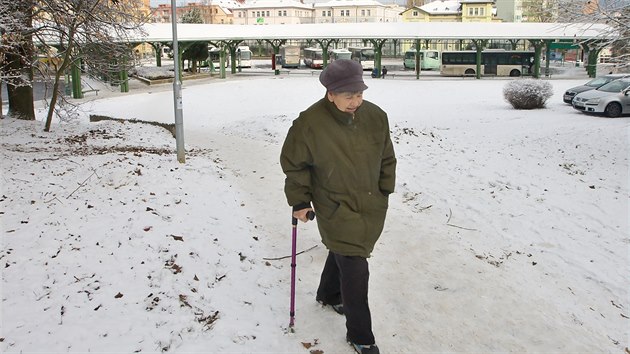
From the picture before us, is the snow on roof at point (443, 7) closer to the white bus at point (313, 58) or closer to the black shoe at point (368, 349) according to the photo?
the white bus at point (313, 58)

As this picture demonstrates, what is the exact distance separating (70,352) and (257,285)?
161cm

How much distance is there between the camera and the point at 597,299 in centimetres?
493

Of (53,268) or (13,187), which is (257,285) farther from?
(13,187)

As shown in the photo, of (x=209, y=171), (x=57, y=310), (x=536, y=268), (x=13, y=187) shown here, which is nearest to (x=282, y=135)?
(x=209, y=171)

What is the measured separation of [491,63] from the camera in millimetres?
41188

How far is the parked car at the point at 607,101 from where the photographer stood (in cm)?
1783

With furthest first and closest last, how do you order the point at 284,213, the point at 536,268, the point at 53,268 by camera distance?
the point at 284,213 < the point at 536,268 < the point at 53,268

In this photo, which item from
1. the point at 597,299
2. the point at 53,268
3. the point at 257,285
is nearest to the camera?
the point at 53,268

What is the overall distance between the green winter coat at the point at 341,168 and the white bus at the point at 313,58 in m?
47.3

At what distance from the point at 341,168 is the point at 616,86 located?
756 inches

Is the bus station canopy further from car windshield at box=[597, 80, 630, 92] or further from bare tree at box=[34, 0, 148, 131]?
bare tree at box=[34, 0, 148, 131]

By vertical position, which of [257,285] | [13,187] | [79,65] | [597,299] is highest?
[79,65]

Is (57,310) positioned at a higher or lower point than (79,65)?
lower

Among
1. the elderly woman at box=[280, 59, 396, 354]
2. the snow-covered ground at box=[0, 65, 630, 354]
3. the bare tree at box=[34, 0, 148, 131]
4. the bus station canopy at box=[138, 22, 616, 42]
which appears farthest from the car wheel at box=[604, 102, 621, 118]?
the bus station canopy at box=[138, 22, 616, 42]
